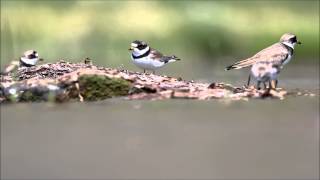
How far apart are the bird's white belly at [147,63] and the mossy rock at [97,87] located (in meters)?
1.54

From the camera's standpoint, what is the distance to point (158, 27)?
51.1ft

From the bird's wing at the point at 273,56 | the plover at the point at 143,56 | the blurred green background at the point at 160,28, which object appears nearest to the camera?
the bird's wing at the point at 273,56

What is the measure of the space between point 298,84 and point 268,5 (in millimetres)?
7033

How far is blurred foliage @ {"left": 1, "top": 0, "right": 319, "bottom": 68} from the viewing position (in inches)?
566

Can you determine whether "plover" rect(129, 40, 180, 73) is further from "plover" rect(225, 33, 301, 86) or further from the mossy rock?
the mossy rock

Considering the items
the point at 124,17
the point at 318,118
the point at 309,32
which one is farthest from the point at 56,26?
the point at 318,118

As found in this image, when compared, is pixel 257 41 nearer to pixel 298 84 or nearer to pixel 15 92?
pixel 298 84

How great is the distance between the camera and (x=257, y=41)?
49.3ft

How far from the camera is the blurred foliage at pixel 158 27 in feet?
47.1

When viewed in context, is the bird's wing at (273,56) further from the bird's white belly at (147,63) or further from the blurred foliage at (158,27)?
the blurred foliage at (158,27)

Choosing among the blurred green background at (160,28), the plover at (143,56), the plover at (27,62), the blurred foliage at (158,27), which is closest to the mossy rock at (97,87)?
the plover at (143,56)

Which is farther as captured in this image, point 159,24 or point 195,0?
point 195,0

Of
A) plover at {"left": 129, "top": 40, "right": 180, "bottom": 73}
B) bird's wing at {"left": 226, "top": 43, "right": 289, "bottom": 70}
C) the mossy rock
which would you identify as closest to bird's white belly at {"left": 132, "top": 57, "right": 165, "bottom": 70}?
plover at {"left": 129, "top": 40, "right": 180, "bottom": 73}

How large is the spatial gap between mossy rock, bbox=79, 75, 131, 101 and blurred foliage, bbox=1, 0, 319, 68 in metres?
5.49
